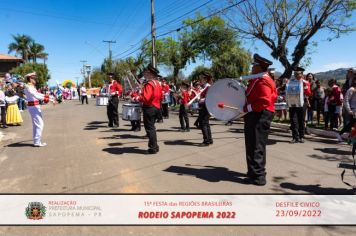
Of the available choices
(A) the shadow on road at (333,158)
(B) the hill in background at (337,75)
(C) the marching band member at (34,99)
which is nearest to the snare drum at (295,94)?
(A) the shadow on road at (333,158)

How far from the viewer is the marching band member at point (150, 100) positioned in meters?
7.83

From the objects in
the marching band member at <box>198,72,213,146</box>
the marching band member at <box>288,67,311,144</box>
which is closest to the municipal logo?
the marching band member at <box>198,72,213,146</box>

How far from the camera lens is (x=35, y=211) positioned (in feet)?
13.7

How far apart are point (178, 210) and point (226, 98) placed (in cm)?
256

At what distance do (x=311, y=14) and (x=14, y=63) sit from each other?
54932mm

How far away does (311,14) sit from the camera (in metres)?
16.8

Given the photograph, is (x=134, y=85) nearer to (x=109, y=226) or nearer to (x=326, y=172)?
(x=326, y=172)

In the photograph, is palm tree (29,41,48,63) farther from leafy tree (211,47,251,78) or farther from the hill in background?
the hill in background

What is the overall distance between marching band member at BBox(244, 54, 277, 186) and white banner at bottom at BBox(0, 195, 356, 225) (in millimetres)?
849

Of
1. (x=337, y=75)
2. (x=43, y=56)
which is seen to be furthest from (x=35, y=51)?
(x=337, y=75)

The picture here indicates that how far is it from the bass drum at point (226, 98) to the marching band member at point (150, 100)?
173 centimetres

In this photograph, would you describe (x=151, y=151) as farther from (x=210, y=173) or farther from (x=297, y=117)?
(x=297, y=117)

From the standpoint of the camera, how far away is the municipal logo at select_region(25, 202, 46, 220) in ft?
13.5

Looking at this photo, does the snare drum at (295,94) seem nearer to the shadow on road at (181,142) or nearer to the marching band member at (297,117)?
the marching band member at (297,117)
